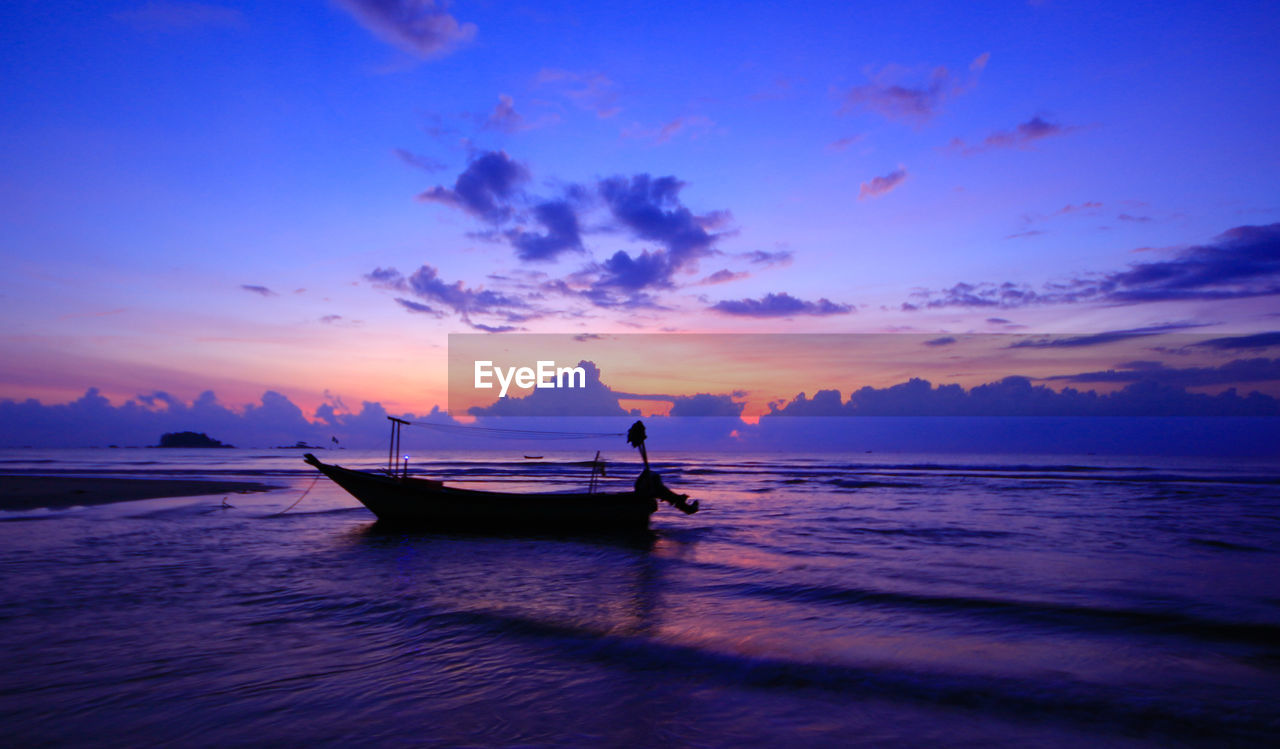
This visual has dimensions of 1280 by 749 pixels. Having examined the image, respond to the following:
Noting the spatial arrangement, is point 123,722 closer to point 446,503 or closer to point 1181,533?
point 446,503

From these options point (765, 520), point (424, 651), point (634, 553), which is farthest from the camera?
point (765, 520)

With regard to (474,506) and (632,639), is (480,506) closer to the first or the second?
(474,506)

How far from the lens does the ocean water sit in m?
6.35

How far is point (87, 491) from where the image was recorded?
107 ft

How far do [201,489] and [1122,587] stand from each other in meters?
44.3

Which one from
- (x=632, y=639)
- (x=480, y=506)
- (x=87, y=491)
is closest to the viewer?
(x=632, y=639)

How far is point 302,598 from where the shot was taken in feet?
38.0

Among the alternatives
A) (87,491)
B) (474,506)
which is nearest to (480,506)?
(474,506)

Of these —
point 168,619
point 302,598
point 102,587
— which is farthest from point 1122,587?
point 102,587

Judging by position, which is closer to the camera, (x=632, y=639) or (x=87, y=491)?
(x=632, y=639)

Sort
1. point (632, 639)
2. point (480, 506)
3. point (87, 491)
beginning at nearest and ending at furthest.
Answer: point (632, 639) < point (480, 506) < point (87, 491)

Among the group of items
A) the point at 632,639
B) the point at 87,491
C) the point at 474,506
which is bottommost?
the point at 87,491

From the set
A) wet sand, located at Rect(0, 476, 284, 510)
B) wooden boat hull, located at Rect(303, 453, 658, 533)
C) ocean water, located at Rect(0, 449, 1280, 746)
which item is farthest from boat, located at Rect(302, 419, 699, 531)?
wet sand, located at Rect(0, 476, 284, 510)

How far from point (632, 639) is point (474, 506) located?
12.2 meters
